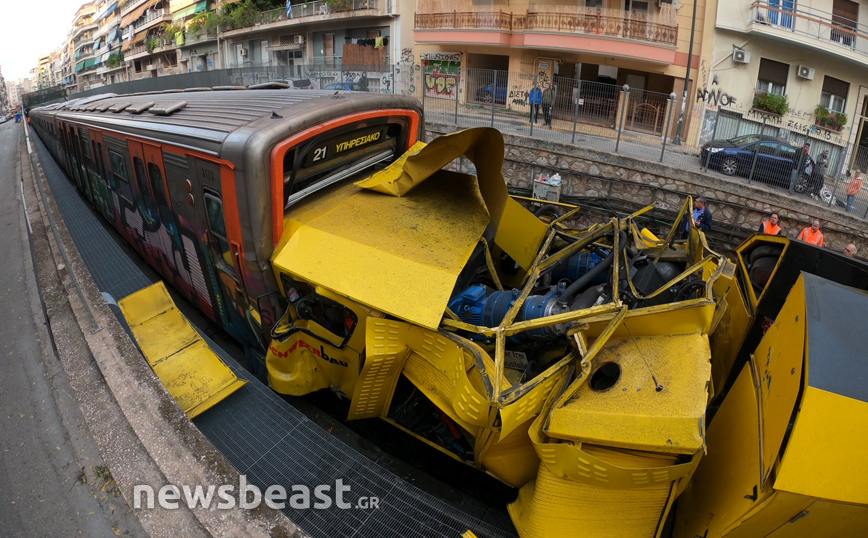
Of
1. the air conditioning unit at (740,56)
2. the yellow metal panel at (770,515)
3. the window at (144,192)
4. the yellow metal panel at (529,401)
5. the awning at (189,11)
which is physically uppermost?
the awning at (189,11)

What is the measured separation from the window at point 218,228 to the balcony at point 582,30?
1641 cm

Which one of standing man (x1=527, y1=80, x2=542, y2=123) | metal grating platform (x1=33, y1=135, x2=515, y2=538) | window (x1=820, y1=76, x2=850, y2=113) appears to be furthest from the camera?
window (x1=820, y1=76, x2=850, y2=113)

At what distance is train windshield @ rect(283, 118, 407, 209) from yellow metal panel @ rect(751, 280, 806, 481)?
3.74 m

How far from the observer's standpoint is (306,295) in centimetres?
390

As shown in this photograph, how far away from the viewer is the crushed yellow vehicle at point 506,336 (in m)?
2.76

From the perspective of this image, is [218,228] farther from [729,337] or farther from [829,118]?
[829,118]

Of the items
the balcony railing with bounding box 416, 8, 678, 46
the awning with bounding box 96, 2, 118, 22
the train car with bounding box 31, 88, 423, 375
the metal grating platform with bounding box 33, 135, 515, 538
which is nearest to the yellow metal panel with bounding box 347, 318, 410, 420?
the metal grating platform with bounding box 33, 135, 515, 538

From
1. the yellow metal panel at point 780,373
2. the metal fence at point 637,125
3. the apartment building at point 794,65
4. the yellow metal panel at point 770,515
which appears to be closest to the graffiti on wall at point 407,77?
the metal fence at point 637,125

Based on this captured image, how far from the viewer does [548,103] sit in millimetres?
13086

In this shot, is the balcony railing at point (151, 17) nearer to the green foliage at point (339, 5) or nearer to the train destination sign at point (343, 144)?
the green foliage at point (339, 5)

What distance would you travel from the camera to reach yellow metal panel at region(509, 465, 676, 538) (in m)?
2.80

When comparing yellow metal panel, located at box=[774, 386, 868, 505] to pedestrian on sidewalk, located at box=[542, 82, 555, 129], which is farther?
pedestrian on sidewalk, located at box=[542, 82, 555, 129]

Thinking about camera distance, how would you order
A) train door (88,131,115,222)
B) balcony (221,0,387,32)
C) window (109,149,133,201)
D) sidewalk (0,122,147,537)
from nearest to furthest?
sidewalk (0,122,147,537) → window (109,149,133,201) → train door (88,131,115,222) → balcony (221,0,387,32)

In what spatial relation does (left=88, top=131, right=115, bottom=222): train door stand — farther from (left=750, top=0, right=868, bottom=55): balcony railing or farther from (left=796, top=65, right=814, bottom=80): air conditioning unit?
(left=796, top=65, right=814, bottom=80): air conditioning unit
